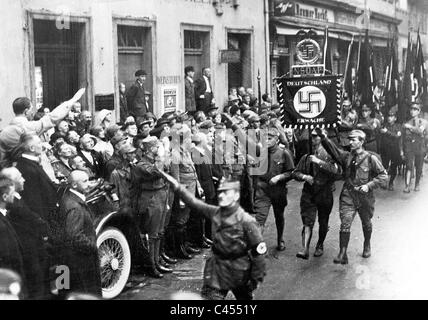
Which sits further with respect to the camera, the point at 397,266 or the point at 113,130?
the point at 113,130

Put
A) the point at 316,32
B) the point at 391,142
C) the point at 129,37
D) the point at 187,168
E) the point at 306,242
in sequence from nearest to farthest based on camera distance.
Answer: the point at 187,168, the point at 306,242, the point at 129,37, the point at 391,142, the point at 316,32

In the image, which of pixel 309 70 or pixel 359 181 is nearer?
pixel 359 181

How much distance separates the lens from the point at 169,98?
15070mm

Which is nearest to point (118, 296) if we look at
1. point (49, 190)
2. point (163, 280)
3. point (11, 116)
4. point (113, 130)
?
point (163, 280)

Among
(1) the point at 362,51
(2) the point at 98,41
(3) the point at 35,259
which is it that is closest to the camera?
(3) the point at 35,259

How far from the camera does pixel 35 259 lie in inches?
259

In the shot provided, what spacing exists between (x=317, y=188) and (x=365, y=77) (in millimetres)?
6022

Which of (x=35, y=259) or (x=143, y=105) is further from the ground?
(x=143, y=105)

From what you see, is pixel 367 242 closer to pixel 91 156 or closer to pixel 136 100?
pixel 91 156

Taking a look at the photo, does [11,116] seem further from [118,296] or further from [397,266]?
[397,266]

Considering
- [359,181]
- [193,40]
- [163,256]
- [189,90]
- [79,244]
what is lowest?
[163,256]

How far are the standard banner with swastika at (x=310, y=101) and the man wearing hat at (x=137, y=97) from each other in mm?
3358

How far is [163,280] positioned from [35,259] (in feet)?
7.93

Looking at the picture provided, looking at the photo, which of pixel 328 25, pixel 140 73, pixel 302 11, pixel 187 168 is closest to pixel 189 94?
pixel 140 73
